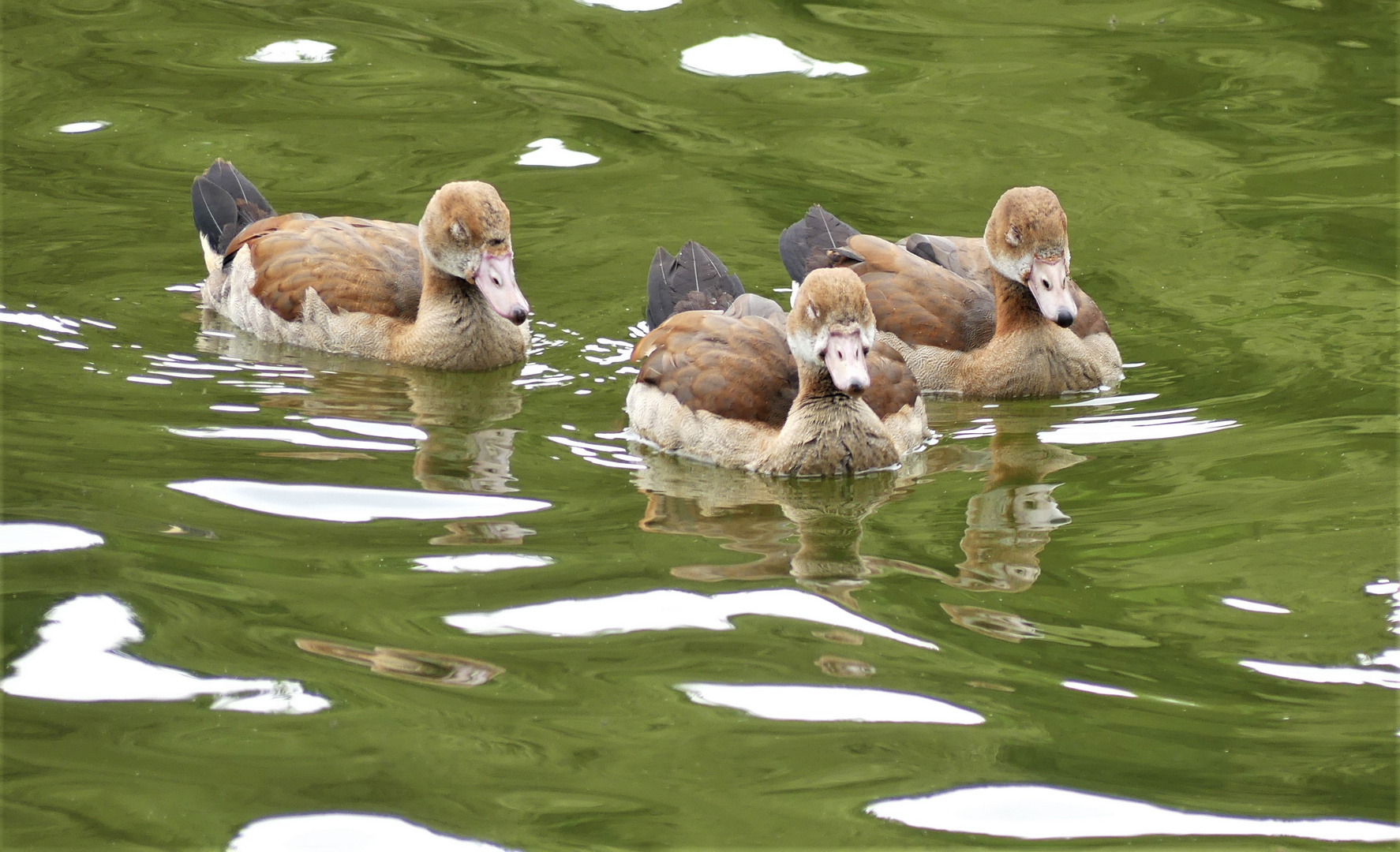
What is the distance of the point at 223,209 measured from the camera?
12.0 metres

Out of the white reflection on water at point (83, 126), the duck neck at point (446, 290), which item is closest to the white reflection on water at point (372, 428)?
the duck neck at point (446, 290)

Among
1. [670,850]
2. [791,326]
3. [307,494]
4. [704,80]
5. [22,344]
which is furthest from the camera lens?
[704,80]

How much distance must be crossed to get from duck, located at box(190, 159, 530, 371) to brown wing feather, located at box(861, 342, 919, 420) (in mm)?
2032

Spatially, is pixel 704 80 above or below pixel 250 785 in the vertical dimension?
above

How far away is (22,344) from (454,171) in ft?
14.0

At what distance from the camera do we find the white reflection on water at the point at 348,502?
7.97 metres

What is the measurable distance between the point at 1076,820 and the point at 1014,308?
544 cm

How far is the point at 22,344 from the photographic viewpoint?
34.2 ft

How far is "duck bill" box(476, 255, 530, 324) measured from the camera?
10195 millimetres

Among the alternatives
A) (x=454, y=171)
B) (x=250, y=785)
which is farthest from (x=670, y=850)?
(x=454, y=171)

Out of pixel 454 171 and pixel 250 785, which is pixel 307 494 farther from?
pixel 454 171

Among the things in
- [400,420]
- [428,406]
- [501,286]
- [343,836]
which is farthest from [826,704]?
[501,286]

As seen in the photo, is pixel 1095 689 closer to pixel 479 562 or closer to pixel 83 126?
pixel 479 562

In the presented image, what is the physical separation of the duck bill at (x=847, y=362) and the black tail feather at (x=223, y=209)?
489 cm
